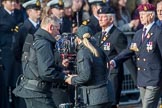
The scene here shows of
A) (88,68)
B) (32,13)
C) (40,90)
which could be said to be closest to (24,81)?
(40,90)

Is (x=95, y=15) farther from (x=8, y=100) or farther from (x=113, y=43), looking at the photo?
(x=8, y=100)

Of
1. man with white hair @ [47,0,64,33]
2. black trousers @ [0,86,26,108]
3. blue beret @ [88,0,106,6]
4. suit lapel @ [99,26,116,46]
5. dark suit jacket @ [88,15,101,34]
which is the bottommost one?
black trousers @ [0,86,26,108]

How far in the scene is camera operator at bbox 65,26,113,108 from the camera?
8.78 meters

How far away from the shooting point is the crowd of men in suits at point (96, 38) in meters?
10.2

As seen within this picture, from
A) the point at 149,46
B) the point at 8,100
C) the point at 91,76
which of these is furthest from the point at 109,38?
the point at 91,76

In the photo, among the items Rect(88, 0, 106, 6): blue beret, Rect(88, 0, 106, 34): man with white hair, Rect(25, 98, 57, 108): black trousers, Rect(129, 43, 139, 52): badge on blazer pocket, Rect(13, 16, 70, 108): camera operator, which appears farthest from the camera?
Rect(88, 0, 106, 6): blue beret

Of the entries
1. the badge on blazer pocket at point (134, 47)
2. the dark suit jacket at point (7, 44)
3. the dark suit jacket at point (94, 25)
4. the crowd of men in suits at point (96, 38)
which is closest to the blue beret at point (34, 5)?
the crowd of men in suits at point (96, 38)

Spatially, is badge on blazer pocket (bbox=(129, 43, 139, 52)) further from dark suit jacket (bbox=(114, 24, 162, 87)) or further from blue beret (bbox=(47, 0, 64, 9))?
blue beret (bbox=(47, 0, 64, 9))

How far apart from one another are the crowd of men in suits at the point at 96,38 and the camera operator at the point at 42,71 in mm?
751

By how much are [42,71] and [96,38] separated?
2.63 meters

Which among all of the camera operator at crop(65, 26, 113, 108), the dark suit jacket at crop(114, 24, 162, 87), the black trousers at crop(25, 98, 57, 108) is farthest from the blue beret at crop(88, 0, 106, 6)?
the black trousers at crop(25, 98, 57, 108)

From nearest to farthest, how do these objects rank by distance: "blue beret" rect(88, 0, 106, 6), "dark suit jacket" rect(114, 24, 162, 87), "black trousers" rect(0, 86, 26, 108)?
"dark suit jacket" rect(114, 24, 162, 87), "black trousers" rect(0, 86, 26, 108), "blue beret" rect(88, 0, 106, 6)

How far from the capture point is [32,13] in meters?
11.8

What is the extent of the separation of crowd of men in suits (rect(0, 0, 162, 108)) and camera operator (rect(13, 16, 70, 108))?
751 mm
